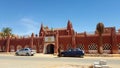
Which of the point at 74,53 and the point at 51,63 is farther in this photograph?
the point at 74,53

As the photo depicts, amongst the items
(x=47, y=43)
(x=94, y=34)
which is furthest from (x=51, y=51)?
(x=94, y=34)

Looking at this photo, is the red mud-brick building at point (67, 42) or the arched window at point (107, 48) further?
the arched window at point (107, 48)

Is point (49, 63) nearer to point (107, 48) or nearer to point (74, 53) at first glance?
point (74, 53)

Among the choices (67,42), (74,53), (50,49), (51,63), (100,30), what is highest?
(100,30)

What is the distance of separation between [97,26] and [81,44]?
20.3 ft

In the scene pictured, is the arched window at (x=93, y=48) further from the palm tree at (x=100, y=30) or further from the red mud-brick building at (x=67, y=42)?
the palm tree at (x=100, y=30)

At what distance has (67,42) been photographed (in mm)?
49312

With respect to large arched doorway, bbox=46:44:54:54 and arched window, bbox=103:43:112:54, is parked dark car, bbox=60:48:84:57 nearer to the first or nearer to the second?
arched window, bbox=103:43:112:54

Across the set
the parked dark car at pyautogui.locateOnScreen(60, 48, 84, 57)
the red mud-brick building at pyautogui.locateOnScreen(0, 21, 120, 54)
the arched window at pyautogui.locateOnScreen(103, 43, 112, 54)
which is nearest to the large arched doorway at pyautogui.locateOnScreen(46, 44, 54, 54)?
the red mud-brick building at pyautogui.locateOnScreen(0, 21, 120, 54)

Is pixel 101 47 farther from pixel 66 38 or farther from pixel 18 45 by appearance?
pixel 18 45

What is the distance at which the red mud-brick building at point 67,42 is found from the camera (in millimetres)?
44562

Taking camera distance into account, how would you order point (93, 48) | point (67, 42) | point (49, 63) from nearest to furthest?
point (49, 63) → point (93, 48) → point (67, 42)

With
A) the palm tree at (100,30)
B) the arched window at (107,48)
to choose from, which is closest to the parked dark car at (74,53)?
the palm tree at (100,30)

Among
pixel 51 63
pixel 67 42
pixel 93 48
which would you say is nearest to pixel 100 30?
pixel 93 48
